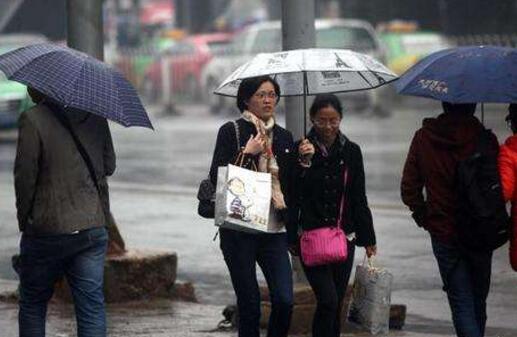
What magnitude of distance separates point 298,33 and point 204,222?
5260mm

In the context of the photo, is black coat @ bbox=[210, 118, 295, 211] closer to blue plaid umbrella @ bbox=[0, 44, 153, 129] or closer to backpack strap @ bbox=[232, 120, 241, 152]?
backpack strap @ bbox=[232, 120, 241, 152]

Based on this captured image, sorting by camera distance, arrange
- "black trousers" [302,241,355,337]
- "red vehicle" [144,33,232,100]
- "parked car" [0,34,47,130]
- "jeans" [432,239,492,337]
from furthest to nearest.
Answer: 1. "red vehicle" [144,33,232,100]
2. "parked car" [0,34,47,130]
3. "black trousers" [302,241,355,337]
4. "jeans" [432,239,492,337]

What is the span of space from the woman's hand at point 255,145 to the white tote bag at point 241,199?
4.4 inches

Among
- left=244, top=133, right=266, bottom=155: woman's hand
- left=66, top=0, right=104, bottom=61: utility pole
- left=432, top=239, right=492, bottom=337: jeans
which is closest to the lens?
left=432, top=239, right=492, bottom=337: jeans

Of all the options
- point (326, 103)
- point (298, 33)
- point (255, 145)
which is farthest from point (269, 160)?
point (298, 33)

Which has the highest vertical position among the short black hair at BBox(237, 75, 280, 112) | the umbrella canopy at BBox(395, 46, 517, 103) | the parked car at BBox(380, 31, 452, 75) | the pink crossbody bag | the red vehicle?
the umbrella canopy at BBox(395, 46, 517, 103)

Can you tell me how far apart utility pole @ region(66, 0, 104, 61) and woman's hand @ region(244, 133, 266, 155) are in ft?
8.83

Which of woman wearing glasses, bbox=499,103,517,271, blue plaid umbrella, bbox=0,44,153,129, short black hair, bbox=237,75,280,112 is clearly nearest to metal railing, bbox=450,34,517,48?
short black hair, bbox=237,75,280,112

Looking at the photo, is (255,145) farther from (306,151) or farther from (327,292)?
(327,292)

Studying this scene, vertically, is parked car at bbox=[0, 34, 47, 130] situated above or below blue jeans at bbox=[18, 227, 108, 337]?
below

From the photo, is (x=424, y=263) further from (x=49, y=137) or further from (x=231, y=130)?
(x=49, y=137)

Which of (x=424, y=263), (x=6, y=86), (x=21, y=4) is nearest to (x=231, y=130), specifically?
(x=424, y=263)

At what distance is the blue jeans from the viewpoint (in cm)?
716

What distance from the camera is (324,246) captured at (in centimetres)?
769
